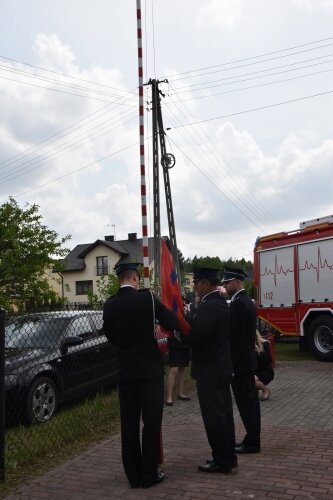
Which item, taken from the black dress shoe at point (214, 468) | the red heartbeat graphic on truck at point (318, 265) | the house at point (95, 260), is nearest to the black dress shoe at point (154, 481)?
the black dress shoe at point (214, 468)

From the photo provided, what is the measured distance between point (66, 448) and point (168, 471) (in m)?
1.44

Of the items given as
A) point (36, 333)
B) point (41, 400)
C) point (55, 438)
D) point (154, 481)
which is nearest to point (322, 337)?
point (36, 333)

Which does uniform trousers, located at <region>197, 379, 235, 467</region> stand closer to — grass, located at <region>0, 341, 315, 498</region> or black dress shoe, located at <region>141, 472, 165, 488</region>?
black dress shoe, located at <region>141, 472, 165, 488</region>

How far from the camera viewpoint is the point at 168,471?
4.77 metres

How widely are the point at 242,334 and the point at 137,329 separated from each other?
1.38m

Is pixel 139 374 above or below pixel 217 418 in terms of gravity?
above

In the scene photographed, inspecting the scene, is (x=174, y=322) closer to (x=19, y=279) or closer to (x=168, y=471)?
(x=168, y=471)

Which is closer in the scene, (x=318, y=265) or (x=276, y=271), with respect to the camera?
(x=318, y=265)

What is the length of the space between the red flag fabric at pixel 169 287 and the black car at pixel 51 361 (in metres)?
2.41

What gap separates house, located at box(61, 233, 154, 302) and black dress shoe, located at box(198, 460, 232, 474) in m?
50.9

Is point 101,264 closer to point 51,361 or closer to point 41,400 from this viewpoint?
point 51,361

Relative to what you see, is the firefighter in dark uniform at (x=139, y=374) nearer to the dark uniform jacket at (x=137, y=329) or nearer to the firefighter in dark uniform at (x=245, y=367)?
the dark uniform jacket at (x=137, y=329)

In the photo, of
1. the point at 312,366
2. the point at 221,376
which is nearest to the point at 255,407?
the point at 221,376

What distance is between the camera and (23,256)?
14211 mm
